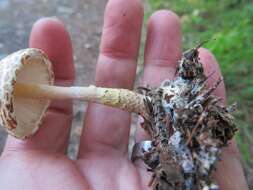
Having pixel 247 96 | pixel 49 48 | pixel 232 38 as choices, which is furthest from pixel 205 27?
pixel 49 48

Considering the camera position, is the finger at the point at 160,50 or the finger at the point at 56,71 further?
the finger at the point at 160,50

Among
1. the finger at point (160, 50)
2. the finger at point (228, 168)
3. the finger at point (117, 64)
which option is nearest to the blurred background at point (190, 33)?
the finger at point (228, 168)

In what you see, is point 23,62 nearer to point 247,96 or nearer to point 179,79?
point 179,79

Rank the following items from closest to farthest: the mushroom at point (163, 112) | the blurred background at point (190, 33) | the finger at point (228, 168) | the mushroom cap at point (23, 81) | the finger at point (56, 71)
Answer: the mushroom at point (163, 112), the mushroom cap at point (23, 81), the finger at point (228, 168), the finger at point (56, 71), the blurred background at point (190, 33)

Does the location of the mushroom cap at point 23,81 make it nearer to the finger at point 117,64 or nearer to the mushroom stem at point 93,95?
the mushroom stem at point 93,95

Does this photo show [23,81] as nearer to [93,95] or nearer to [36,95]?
[36,95]

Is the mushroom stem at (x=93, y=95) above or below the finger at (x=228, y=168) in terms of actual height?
above
